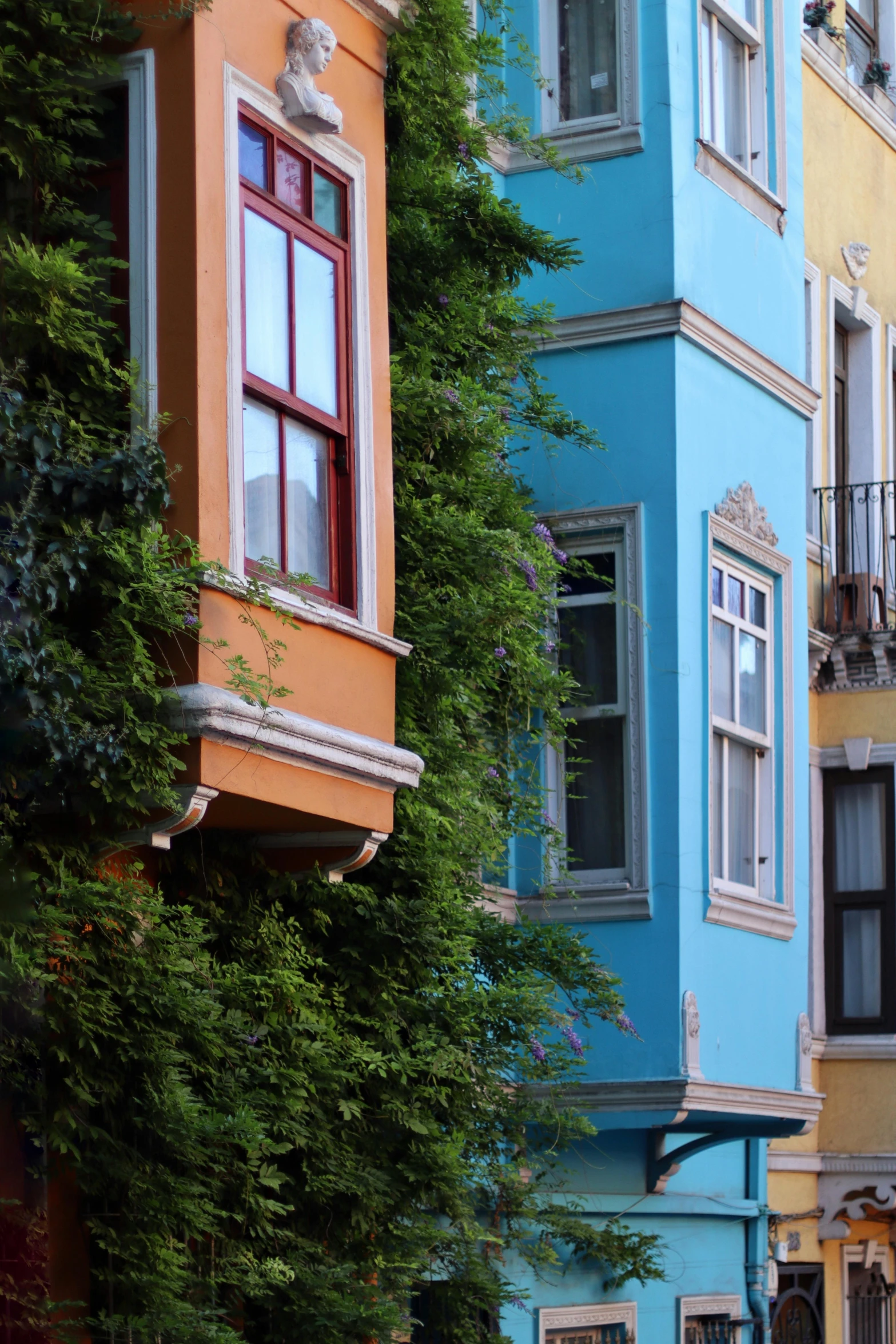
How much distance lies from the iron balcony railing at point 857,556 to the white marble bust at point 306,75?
27.6ft

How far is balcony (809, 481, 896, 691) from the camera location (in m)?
15.8

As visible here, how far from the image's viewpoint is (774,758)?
13250mm

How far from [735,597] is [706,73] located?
3172mm

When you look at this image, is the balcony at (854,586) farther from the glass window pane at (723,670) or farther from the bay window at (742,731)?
the glass window pane at (723,670)

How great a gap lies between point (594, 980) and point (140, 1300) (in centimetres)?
357

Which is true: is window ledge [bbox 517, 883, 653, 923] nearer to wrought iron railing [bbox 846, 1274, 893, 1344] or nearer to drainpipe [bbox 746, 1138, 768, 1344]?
drainpipe [bbox 746, 1138, 768, 1344]

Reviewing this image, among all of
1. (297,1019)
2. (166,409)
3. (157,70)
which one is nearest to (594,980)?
(297,1019)

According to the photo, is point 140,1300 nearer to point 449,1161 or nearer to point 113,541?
point 449,1161

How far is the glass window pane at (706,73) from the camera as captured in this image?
12.8m

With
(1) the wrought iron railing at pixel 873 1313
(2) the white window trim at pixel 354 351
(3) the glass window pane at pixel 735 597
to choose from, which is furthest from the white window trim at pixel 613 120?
(1) the wrought iron railing at pixel 873 1313

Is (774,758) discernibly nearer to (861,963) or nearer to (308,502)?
(861,963)

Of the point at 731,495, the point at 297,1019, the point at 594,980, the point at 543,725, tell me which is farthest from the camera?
the point at 731,495

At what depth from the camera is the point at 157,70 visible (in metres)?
7.66

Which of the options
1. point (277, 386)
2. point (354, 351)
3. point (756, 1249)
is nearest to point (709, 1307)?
point (756, 1249)
